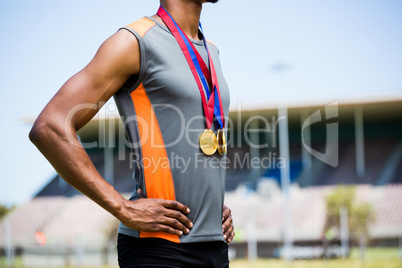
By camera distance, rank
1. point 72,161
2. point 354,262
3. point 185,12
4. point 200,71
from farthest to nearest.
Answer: point 354,262, point 185,12, point 200,71, point 72,161

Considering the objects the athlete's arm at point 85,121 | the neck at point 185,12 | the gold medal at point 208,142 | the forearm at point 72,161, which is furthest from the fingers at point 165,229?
the neck at point 185,12

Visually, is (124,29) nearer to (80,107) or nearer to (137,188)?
(80,107)

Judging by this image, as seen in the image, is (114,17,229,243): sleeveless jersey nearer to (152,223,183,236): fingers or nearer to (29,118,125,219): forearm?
(152,223,183,236): fingers

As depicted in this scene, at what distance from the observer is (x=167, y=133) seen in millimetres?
1573

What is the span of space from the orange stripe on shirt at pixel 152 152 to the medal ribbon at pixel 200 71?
0.60ft

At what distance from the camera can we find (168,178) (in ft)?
5.16

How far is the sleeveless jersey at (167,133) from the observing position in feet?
5.14

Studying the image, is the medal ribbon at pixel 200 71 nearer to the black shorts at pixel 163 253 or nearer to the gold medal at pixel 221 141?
the gold medal at pixel 221 141

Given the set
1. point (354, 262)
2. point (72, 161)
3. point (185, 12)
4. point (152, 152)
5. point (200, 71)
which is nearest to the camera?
point (72, 161)

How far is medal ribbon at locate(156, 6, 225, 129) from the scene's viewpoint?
64.8 inches

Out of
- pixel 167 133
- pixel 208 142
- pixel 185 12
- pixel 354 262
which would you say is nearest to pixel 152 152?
pixel 167 133

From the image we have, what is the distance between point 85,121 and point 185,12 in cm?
57

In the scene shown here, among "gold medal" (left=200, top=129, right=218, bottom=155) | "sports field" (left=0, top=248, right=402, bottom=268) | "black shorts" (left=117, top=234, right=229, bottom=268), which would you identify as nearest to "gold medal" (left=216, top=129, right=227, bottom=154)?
"gold medal" (left=200, top=129, right=218, bottom=155)

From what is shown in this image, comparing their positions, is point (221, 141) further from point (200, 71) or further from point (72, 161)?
point (72, 161)
